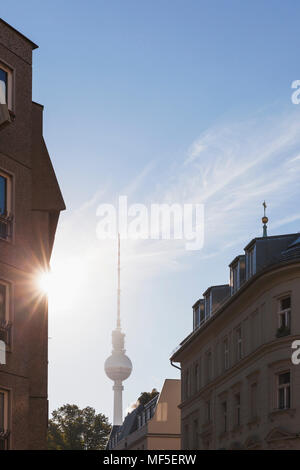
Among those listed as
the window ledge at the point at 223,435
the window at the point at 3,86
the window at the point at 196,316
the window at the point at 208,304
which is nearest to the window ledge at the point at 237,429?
the window ledge at the point at 223,435

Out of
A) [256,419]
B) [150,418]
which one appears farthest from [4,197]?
[150,418]

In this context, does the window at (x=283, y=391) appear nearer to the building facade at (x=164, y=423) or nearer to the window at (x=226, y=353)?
the window at (x=226, y=353)

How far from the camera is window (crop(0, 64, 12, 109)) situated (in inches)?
1044

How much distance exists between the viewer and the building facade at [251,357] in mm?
43469

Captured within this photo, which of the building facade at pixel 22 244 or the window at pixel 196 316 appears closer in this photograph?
the building facade at pixel 22 244

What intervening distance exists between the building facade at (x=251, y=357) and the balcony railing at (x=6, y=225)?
66.6 ft

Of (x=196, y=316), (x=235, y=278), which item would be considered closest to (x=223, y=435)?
(x=235, y=278)

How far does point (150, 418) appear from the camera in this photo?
87750mm

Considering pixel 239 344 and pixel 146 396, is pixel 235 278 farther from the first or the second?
pixel 146 396

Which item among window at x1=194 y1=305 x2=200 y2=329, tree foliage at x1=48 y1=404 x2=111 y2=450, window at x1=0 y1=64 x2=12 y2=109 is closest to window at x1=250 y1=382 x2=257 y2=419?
window at x1=194 y1=305 x2=200 y2=329

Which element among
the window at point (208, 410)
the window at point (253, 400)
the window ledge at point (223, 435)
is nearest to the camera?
the window at point (253, 400)

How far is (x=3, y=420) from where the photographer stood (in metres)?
24.2
